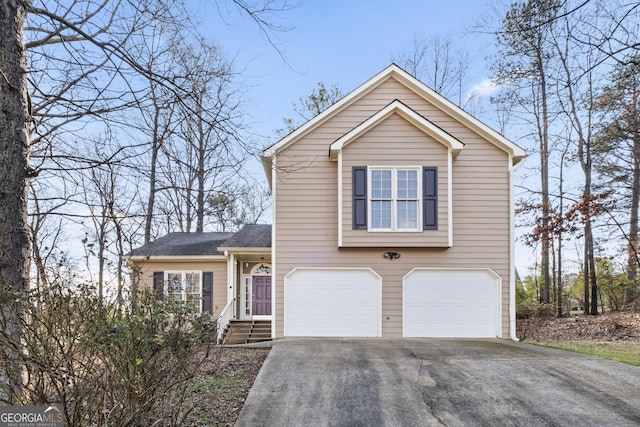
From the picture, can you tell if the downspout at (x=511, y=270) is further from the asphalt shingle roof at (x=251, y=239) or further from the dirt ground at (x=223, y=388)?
the asphalt shingle roof at (x=251, y=239)

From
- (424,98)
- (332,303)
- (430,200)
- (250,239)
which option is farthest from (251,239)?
(424,98)

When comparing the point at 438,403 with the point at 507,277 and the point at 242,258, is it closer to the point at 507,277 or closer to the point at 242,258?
the point at 507,277

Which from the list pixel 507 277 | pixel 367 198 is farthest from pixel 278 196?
pixel 507 277

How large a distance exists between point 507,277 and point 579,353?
2.54m

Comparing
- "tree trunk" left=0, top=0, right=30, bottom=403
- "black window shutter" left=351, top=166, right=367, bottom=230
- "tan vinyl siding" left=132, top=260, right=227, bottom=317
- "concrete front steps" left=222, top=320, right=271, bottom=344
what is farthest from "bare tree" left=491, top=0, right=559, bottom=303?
"tree trunk" left=0, top=0, right=30, bottom=403

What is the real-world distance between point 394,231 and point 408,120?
293cm

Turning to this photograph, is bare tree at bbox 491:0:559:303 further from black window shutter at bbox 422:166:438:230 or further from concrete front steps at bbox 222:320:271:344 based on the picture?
concrete front steps at bbox 222:320:271:344

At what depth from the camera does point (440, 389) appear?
5.89 metres

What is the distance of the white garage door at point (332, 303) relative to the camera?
1046 centimetres

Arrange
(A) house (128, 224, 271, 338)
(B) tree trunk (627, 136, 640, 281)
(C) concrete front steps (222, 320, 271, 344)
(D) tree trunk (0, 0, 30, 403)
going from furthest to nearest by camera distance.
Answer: (B) tree trunk (627, 136, 640, 281)
(A) house (128, 224, 271, 338)
(C) concrete front steps (222, 320, 271, 344)
(D) tree trunk (0, 0, 30, 403)

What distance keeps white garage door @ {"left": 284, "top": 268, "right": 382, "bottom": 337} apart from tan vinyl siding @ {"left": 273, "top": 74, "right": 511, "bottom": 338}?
19cm

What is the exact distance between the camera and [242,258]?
1366 centimetres

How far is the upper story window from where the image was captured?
33.7 ft

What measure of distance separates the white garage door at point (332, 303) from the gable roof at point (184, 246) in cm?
386
